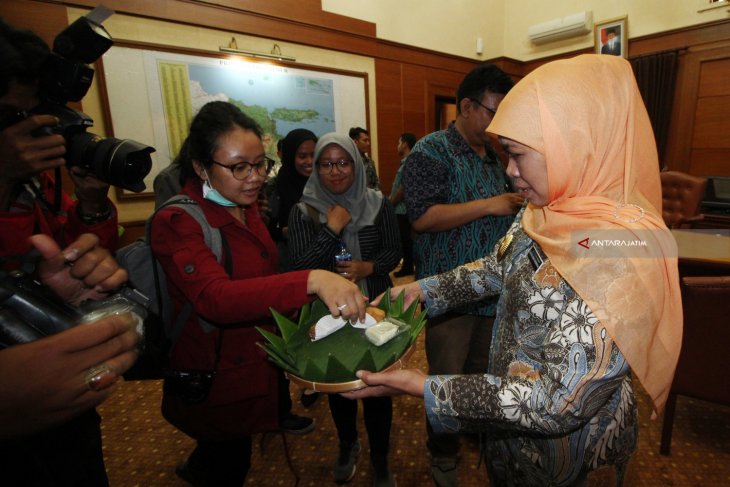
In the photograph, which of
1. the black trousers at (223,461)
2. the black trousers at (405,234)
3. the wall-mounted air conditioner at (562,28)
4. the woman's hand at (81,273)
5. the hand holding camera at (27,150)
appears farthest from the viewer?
the wall-mounted air conditioner at (562,28)

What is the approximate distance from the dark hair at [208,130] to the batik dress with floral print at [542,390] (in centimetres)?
92

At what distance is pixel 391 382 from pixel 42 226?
1.12 metres

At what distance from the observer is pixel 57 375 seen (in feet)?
1.75

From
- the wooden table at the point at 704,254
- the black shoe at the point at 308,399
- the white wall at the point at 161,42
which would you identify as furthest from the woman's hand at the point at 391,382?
the white wall at the point at 161,42

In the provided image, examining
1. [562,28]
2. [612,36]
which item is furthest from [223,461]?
[562,28]

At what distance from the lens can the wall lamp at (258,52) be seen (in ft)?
12.8

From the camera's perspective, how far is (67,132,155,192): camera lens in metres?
1.09

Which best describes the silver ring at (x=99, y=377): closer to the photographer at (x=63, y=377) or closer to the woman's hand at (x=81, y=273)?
the photographer at (x=63, y=377)

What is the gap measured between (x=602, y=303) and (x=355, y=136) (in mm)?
4424

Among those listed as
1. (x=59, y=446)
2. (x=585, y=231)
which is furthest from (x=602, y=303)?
(x=59, y=446)

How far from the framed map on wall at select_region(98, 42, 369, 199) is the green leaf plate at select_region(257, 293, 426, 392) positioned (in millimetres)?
3134

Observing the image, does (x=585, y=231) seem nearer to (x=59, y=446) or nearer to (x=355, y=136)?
(x=59, y=446)

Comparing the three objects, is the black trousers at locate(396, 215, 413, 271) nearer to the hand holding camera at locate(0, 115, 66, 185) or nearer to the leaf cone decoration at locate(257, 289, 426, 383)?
the leaf cone decoration at locate(257, 289, 426, 383)

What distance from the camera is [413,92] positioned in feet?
19.0
